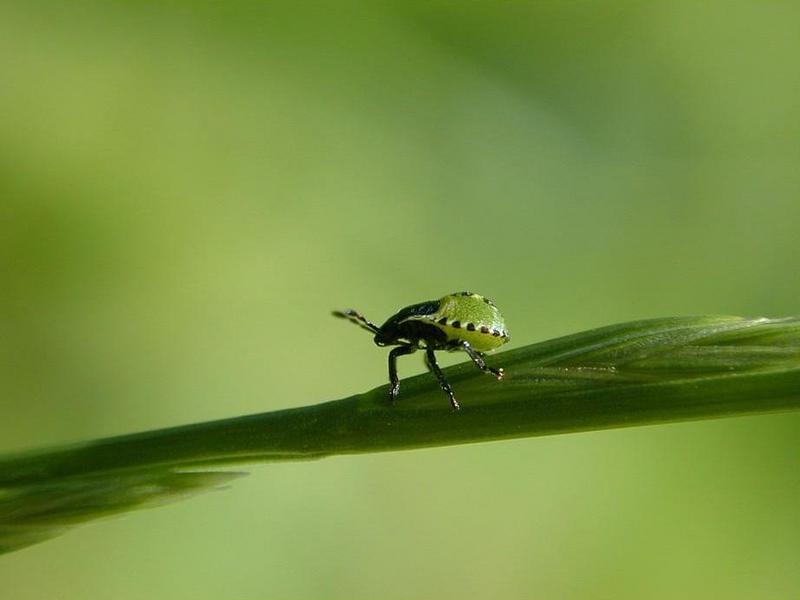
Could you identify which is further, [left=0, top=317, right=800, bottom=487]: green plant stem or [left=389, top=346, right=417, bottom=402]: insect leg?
[left=389, top=346, right=417, bottom=402]: insect leg

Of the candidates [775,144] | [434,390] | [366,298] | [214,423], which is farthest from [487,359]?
[775,144]

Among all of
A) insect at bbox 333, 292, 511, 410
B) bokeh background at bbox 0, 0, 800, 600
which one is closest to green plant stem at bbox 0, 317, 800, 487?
insect at bbox 333, 292, 511, 410

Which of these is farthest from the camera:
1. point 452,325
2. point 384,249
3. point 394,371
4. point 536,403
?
point 384,249

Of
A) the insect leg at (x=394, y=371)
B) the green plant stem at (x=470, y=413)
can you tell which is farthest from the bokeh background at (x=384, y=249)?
the green plant stem at (x=470, y=413)

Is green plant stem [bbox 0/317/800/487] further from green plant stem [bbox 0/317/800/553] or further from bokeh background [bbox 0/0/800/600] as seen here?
bokeh background [bbox 0/0/800/600]

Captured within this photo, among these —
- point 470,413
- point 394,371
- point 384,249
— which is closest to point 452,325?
point 394,371

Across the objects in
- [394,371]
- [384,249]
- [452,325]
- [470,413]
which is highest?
[384,249]

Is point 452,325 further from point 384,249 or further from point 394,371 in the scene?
point 384,249

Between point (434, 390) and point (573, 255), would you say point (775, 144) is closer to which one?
point (573, 255)
